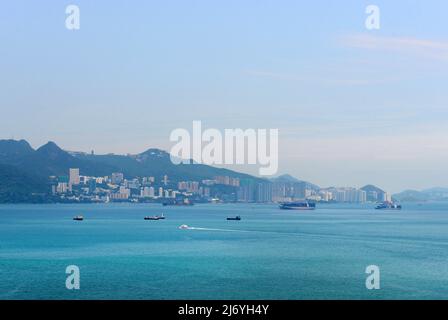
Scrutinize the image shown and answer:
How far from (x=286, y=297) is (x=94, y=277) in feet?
42.5

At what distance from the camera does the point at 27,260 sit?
161 feet
